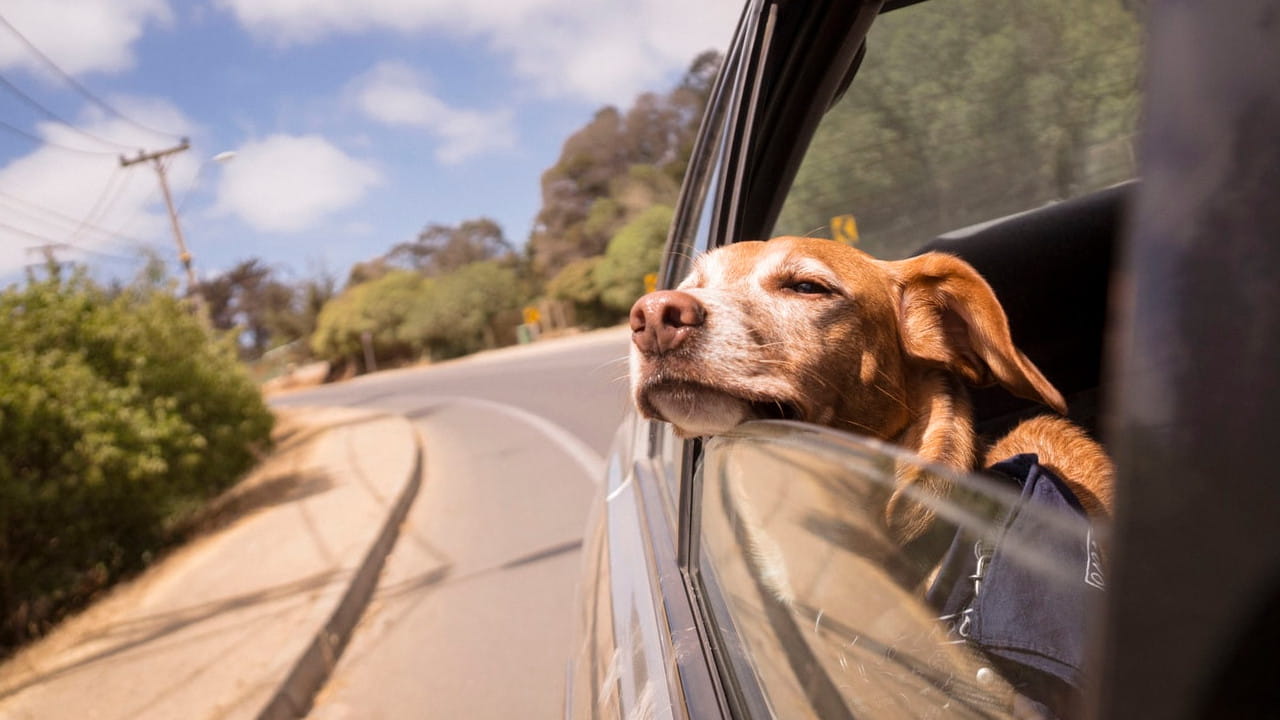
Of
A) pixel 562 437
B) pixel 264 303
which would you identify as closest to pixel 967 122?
pixel 562 437

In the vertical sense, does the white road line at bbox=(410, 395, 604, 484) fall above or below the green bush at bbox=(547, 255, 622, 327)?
below

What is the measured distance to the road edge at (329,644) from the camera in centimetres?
427

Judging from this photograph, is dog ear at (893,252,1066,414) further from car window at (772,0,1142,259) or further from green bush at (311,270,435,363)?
green bush at (311,270,435,363)

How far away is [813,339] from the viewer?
200 centimetres

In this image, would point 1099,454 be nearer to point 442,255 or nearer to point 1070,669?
point 1070,669

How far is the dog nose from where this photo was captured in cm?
182

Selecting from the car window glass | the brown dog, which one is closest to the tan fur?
the brown dog

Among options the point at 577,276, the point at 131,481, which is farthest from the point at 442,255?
the point at 131,481

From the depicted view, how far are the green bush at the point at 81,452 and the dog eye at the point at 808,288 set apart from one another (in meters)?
7.06

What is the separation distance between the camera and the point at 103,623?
20.8 feet

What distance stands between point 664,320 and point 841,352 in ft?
1.65

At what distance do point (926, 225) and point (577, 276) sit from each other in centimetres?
3924

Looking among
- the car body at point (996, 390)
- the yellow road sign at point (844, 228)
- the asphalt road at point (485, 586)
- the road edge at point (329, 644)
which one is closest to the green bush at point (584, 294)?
the asphalt road at point (485, 586)

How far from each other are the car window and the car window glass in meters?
1.64
